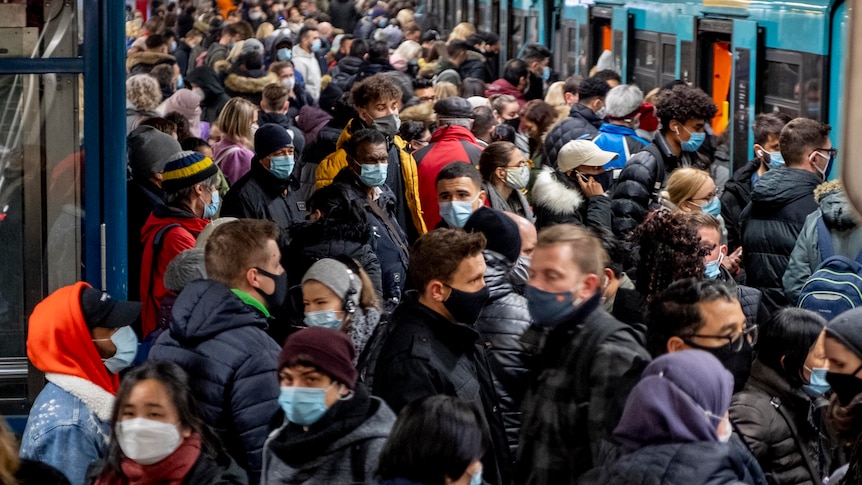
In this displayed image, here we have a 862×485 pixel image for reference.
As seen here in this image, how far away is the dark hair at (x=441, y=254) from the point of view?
421 centimetres

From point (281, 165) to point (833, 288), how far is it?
8.97 feet

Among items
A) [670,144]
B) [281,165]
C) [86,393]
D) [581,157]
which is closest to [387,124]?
[281,165]

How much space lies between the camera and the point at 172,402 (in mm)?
3582

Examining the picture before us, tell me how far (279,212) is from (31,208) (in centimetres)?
180

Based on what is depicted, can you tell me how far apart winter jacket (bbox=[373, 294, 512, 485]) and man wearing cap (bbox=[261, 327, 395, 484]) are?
1.53 ft

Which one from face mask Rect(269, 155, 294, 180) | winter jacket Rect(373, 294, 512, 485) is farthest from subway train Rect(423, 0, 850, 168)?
face mask Rect(269, 155, 294, 180)

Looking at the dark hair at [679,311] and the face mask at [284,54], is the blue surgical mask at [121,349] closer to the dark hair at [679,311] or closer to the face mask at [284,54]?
the dark hair at [679,311]

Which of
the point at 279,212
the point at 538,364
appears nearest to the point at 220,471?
the point at 538,364

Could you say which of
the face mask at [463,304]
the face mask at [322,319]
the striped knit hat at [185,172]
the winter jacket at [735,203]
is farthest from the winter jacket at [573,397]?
the winter jacket at [735,203]

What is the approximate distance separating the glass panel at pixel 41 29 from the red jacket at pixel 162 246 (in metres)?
1.00

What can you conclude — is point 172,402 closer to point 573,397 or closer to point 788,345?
point 573,397

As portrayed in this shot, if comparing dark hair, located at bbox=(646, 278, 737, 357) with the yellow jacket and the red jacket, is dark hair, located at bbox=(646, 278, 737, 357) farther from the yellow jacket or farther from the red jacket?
the yellow jacket

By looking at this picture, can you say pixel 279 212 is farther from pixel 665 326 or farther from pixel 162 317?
pixel 665 326

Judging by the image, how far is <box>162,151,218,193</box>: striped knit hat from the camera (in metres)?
6.00
